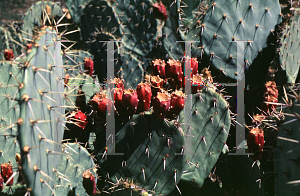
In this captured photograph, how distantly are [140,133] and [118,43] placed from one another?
1.69 metres

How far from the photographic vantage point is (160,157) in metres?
1.76

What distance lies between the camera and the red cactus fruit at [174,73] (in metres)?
2.00

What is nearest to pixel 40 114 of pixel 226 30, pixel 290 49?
pixel 226 30

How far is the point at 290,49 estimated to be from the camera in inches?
95.7

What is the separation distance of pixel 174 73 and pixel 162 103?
428 millimetres

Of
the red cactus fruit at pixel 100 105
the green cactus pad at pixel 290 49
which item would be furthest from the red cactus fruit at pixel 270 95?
the red cactus fruit at pixel 100 105

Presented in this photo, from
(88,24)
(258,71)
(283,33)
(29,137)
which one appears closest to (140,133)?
(29,137)

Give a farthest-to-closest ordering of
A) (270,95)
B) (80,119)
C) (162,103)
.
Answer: (270,95) < (80,119) < (162,103)

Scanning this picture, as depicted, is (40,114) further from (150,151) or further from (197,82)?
(197,82)

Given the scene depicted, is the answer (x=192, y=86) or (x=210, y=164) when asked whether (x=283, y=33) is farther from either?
(x=210, y=164)

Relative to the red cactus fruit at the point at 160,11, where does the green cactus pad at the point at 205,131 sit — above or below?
below

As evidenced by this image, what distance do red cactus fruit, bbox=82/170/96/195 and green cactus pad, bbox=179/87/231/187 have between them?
0.63m

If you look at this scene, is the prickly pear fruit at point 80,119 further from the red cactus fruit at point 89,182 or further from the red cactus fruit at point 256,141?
the red cactus fruit at point 256,141

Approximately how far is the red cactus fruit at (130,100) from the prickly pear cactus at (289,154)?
81 centimetres
